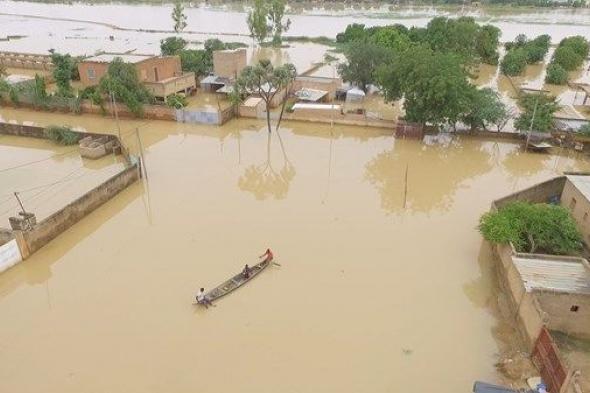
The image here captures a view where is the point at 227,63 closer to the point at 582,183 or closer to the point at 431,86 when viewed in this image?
the point at 431,86

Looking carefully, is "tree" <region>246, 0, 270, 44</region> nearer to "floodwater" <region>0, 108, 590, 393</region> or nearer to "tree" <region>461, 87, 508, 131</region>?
"tree" <region>461, 87, 508, 131</region>

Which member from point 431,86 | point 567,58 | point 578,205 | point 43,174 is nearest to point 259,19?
point 567,58

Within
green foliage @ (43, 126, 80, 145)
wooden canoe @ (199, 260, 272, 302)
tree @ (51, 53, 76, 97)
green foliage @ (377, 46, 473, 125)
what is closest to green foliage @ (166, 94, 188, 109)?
tree @ (51, 53, 76, 97)

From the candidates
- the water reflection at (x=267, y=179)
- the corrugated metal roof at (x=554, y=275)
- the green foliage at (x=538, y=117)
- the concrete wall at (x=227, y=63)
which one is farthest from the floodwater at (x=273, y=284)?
the concrete wall at (x=227, y=63)

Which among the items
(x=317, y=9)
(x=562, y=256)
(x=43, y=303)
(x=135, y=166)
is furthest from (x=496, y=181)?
(x=317, y=9)

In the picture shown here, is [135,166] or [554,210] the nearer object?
[554,210]

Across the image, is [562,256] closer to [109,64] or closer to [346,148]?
[346,148]
